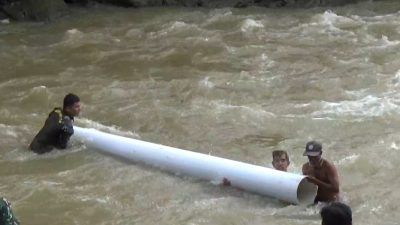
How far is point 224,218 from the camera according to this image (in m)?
6.68

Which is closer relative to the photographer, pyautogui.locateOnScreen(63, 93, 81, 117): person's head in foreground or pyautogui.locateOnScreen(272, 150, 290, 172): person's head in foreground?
pyautogui.locateOnScreen(272, 150, 290, 172): person's head in foreground

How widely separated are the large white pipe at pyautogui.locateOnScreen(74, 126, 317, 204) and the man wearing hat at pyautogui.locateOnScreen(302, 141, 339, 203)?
88 millimetres

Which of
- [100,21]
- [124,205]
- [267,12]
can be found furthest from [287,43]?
[124,205]

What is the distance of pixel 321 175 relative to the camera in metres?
6.53

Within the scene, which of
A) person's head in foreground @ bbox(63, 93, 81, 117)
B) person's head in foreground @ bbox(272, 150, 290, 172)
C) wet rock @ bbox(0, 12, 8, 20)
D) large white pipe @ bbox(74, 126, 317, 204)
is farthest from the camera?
wet rock @ bbox(0, 12, 8, 20)

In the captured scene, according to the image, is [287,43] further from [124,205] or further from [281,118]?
[124,205]

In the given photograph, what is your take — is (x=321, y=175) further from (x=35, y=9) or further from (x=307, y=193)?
(x=35, y=9)

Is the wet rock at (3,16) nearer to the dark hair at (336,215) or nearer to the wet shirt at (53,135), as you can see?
the wet shirt at (53,135)

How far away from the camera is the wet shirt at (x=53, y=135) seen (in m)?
8.32

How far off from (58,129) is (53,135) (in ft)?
0.37

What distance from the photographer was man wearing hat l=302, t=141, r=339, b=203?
253 inches

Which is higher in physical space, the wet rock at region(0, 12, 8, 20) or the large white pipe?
the large white pipe

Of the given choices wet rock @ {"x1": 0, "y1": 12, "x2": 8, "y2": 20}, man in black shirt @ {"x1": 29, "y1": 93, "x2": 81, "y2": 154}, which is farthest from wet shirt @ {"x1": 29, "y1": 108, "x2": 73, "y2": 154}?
wet rock @ {"x1": 0, "y1": 12, "x2": 8, "y2": 20}

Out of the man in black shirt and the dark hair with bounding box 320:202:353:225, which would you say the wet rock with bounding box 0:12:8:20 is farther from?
the dark hair with bounding box 320:202:353:225
